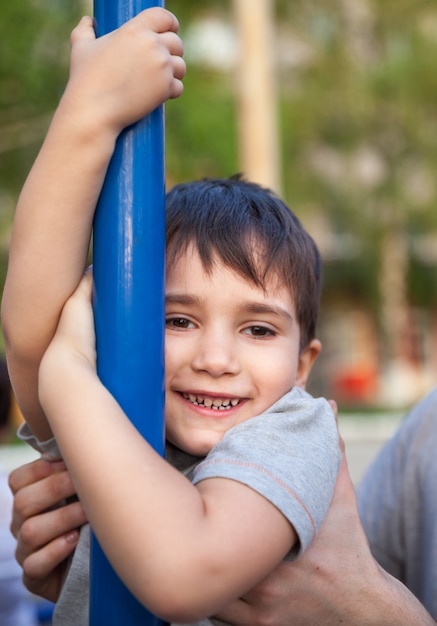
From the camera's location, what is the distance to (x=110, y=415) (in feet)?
3.54

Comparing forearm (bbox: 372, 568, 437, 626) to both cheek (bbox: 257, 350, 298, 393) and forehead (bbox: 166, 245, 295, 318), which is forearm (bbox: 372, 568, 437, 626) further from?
forehead (bbox: 166, 245, 295, 318)

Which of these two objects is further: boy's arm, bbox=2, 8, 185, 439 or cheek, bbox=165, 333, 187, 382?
cheek, bbox=165, 333, 187, 382

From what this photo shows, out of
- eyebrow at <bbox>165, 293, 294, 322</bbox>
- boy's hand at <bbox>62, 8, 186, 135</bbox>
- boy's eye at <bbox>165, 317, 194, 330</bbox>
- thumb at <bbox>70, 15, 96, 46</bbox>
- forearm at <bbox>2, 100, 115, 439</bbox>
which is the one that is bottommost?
boy's eye at <bbox>165, 317, 194, 330</bbox>

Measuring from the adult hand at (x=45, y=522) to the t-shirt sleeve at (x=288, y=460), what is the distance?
0.28 meters

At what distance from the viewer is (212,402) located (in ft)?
4.36

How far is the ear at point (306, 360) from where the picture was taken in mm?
1627

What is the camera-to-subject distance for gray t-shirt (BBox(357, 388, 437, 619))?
1790 mm

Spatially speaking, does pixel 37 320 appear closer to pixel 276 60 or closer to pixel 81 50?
pixel 81 50

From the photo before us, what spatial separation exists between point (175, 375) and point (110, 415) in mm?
253

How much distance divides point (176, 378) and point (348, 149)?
62.6ft

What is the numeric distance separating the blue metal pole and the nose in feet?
0.40

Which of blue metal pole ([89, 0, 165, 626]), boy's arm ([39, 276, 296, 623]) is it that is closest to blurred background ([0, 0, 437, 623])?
blue metal pole ([89, 0, 165, 626])

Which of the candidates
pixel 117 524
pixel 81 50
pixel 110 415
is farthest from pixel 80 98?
pixel 117 524

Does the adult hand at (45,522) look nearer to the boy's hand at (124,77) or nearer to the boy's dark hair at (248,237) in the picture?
the boy's dark hair at (248,237)
